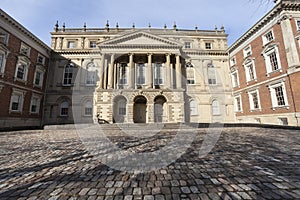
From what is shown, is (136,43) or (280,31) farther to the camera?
(136,43)

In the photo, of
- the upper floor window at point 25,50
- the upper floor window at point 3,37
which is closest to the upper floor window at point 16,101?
the upper floor window at point 25,50

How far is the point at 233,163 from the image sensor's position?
3.65 m

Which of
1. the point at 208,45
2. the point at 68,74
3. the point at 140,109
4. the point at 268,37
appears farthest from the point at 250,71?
the point at 68,74

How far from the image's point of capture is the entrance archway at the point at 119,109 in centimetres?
1980

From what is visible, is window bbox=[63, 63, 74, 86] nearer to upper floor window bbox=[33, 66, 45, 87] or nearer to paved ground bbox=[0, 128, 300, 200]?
upper floor window bbox=[33, 66, 45, 87]

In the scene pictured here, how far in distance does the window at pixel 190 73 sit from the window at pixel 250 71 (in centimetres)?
720

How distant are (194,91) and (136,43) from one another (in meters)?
11.5

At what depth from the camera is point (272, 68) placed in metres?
16.2

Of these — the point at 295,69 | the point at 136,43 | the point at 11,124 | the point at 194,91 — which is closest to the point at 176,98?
the point at 194,91

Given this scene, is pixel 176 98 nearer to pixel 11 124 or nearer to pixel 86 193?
pixel 86 193

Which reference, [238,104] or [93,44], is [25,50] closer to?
[93,44]

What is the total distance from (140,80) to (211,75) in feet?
38.9

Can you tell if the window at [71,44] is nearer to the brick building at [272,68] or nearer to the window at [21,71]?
the window at [21,71]

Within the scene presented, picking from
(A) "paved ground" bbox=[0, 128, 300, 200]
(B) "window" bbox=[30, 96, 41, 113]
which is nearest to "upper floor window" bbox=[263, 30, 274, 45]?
(A) "paved ground" bbox=[0, 128, 300, 200]
